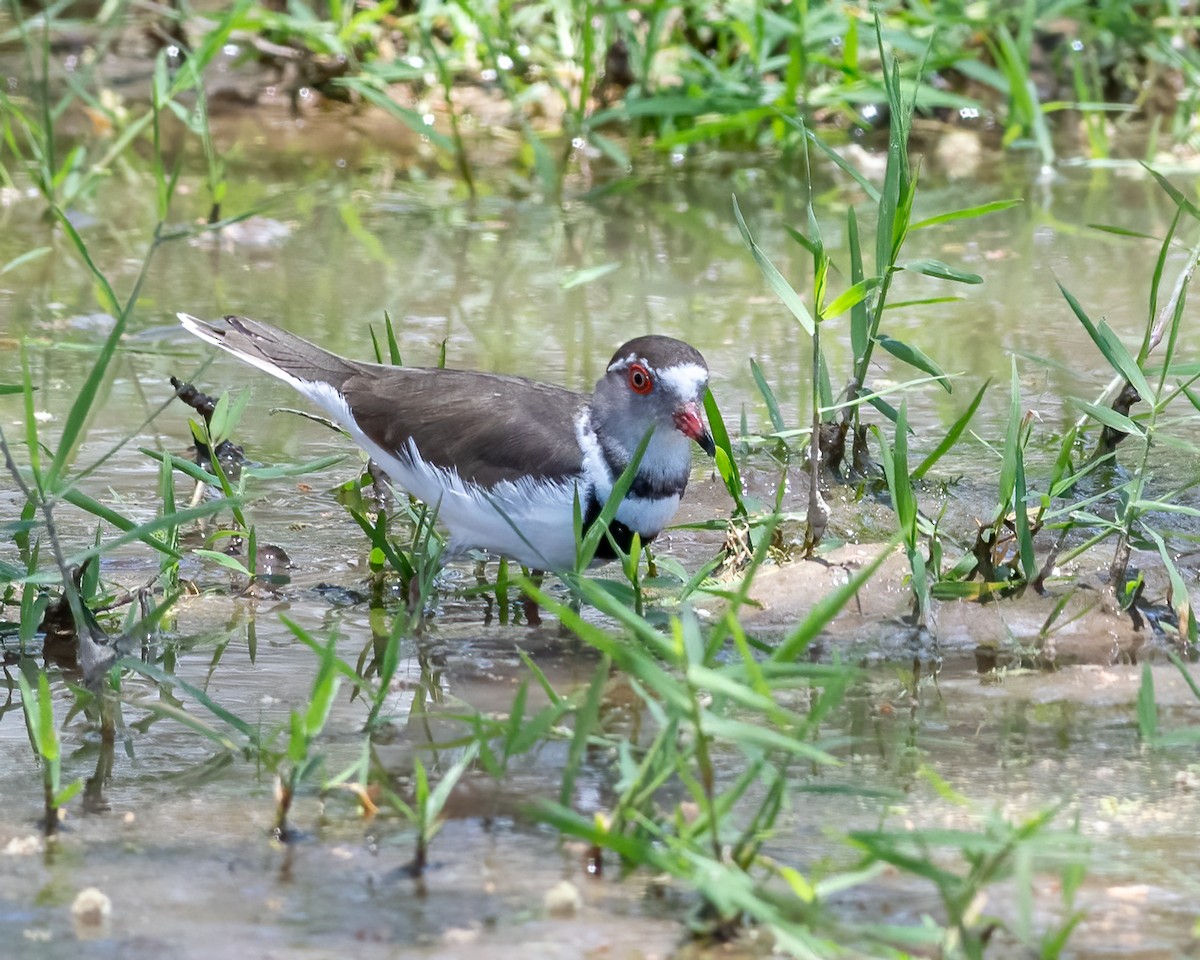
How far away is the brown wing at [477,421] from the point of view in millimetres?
4840

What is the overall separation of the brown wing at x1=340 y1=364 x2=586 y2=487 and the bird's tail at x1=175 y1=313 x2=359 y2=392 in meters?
0.19

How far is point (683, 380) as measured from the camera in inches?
189

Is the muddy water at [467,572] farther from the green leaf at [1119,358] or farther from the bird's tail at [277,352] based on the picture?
the bird's tail at [277,352]

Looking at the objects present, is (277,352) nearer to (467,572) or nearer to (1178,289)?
(467,572)

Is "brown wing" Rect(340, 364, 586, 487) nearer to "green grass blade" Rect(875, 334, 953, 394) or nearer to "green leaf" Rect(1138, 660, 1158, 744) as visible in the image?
"green grass blade" Rect(875, 334, 953, 394)

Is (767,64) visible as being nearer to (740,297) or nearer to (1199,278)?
(740,297)

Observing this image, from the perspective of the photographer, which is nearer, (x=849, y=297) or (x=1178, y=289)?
(x=849, y=297)

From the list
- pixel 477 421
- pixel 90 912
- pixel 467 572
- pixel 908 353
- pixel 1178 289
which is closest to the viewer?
pixel 90 912

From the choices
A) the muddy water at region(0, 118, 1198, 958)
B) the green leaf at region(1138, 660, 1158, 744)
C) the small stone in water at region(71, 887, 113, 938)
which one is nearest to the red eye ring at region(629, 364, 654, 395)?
the muddy water at region(0, 118, 1198, 958)

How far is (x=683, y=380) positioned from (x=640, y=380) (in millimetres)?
136

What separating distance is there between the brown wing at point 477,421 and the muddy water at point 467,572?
1.28ft

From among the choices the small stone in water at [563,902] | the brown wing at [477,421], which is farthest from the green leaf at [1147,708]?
the brown wing at [477,421]

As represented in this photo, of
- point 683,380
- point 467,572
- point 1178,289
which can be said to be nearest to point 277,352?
point 467,572

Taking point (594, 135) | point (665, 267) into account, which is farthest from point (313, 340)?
point (594, 135)
